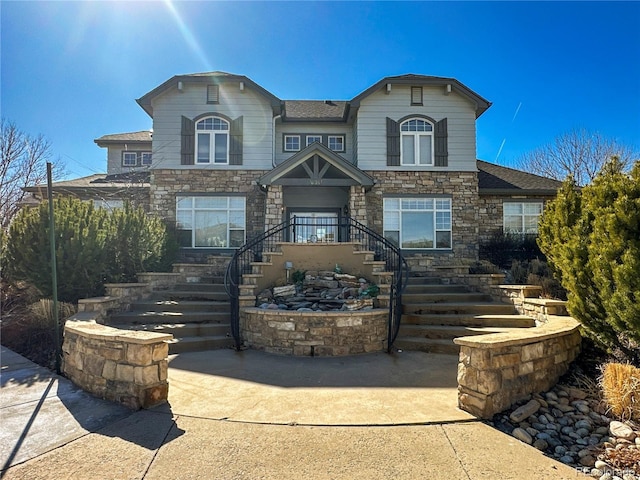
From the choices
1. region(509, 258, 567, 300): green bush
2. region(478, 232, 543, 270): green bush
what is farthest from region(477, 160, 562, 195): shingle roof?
region(509, 258, 567, 300): green bush

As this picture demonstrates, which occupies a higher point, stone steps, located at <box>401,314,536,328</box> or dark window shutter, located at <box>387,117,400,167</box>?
dark window shutter, located at <box>387,117,400,167</box>

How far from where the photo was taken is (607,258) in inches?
169

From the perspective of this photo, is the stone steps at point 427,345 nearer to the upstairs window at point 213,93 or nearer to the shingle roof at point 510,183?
the shingle roof at point 510,183

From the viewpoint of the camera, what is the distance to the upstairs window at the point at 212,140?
43.9 ft

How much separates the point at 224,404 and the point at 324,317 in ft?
8.43

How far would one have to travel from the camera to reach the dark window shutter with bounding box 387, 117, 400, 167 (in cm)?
1338

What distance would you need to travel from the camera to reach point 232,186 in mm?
13203

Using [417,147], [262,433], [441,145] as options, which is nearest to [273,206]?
[417,147]

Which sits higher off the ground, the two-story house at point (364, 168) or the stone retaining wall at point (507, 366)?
the two-story house at point (364, 168)

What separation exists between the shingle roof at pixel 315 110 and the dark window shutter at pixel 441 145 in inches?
142

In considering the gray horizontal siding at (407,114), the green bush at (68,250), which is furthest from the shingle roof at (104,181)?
the gray horizontal siding at (407,114)

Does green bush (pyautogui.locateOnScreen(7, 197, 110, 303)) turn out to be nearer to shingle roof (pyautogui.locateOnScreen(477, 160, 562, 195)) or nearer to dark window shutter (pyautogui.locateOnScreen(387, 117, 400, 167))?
dark window shutter (pyautogui.locateOnScreen(387, 117, 400, 167))

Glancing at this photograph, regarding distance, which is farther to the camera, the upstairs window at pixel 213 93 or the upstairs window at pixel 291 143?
the upstairs window at pixel 291 143

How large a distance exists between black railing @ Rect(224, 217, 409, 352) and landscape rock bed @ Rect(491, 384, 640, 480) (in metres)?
2.64
